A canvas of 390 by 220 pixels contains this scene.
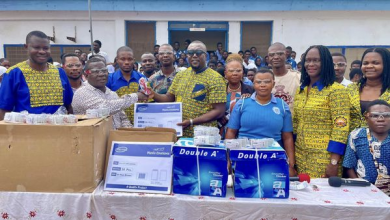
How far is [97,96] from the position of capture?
2635 mm

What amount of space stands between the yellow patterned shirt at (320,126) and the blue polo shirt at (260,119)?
15 centimetres

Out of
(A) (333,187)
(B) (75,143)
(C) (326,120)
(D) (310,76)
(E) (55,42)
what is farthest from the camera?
(E) (55,42)

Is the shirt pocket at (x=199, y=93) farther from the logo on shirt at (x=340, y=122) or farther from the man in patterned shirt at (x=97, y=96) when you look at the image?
the logo on shirt at (x=340, y=122)

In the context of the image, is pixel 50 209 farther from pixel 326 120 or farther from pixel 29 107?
pixel 326 120

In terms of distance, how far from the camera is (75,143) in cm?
192

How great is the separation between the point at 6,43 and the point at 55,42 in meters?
2.12

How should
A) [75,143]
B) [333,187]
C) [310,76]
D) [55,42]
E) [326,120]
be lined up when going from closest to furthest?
[75,143]
[333,187]
[326,120]
[310,76]
[55,42]

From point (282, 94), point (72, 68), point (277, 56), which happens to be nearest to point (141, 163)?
point (282, 94)

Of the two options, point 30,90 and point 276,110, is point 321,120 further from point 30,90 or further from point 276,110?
point 30,90

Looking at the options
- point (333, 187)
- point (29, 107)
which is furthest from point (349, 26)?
point (29, 107)

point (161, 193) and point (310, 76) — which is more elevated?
point (310, 76)

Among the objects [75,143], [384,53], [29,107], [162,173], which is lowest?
[162,173]

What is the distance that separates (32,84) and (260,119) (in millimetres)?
2069

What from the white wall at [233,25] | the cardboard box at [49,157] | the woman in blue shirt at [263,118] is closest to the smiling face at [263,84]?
A: the woman in blue shirt at [263,118]
